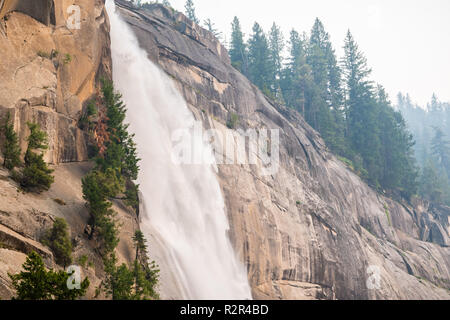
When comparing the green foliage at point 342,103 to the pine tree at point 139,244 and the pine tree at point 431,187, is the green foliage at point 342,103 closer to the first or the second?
the pine tree at point 431,187

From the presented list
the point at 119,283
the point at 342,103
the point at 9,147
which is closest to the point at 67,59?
the point at 9,147

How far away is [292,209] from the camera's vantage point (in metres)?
31.8

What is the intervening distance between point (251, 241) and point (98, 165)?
1313 centimetres

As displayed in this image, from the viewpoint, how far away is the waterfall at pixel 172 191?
20.2m

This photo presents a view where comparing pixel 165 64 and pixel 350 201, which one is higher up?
pixel 165 64

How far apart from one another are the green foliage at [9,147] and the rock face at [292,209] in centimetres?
1533

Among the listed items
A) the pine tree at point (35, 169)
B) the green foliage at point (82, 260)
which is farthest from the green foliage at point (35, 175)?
the green foliage at point (82, 260)

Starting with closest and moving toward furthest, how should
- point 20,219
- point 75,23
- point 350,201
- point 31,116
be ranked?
point 20,219, point 31,116, point 75,23, point 350,201

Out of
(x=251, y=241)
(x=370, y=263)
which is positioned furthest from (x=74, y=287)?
(x=370, y=263)

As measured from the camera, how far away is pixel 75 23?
65.4ft

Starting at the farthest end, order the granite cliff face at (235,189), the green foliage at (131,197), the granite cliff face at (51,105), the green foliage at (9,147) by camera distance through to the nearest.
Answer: the green foliage at (131,197) → the granite cliff face at (235,189) → the green foliage at (9,147) → the granite cliff face at (51,105)

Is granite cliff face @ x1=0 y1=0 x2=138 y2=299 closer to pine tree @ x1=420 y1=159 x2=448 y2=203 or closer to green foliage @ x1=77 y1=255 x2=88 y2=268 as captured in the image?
green foliage @ x1=77 y1=255 x2=88 y2=268

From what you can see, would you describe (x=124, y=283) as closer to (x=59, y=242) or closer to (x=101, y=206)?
(x=59, y=242)

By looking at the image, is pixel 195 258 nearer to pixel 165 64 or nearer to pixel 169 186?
pixel 169 186
